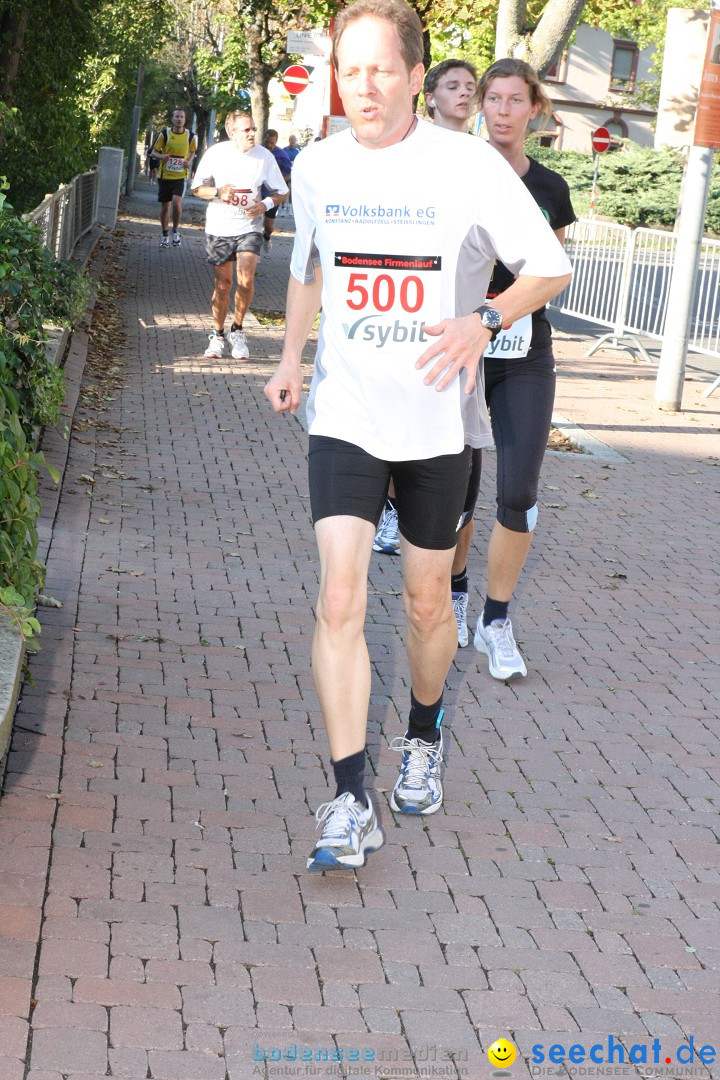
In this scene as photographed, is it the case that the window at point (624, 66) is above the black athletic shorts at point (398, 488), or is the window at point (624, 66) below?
above

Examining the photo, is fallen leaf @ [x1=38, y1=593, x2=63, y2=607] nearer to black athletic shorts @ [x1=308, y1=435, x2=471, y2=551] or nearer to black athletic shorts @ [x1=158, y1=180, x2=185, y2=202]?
black athletic shorts @ [x1=308, y1=435, x2=471, y2=551]

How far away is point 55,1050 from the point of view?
117 inches

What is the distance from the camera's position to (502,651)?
5.61 m

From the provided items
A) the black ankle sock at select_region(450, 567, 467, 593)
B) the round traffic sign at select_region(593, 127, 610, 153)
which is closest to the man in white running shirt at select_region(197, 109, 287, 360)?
the black ankle sock at select_region(450, 567, 467, 593)

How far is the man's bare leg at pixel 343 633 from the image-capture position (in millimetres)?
3818

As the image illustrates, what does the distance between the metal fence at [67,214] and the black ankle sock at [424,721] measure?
307 inches

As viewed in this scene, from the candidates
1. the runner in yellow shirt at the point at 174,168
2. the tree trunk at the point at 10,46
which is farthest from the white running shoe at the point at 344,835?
the runner in yellow shirt at the point at 174,168

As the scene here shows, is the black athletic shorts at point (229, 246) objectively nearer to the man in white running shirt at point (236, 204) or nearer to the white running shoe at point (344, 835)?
the man in white running shirt at point (236, 204)

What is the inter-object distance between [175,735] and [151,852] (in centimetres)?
85

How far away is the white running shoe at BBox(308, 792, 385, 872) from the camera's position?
3.79 metres

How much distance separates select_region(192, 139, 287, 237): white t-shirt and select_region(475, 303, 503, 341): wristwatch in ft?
29.9

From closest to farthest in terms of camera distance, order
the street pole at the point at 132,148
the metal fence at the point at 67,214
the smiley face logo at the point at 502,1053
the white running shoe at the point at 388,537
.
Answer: the smiley face logo at the point at 502,1053 < the white running shoe at the point at 388,537 < the metal fence at the point at 67,214 < the street pole at the point at 132,148

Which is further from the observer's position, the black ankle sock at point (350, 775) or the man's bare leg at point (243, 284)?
the man's bare leg at point (243, 284)

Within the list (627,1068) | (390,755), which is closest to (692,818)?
(390,755)
